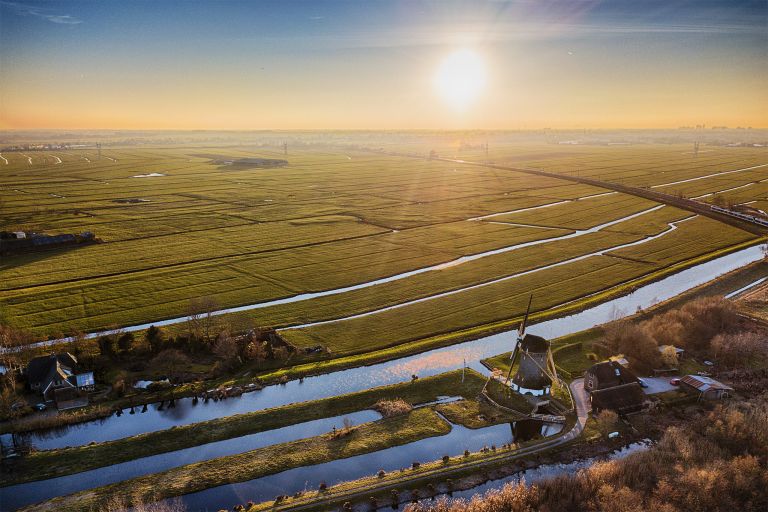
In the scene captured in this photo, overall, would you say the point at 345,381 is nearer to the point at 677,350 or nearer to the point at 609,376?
the point at 609,376

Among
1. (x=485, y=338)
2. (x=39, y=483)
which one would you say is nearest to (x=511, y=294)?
(x=485, y=338)

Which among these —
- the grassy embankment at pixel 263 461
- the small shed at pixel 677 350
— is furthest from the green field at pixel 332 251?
the small shed at pixel 677 350

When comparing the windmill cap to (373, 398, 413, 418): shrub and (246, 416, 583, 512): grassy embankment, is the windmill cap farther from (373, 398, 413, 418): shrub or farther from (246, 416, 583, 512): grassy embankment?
(373, 398, 413, 418): shrub

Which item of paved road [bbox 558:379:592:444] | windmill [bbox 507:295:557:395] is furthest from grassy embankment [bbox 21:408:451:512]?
paved road [bbox 558:379:592:444]

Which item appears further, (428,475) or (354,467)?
(354,467)

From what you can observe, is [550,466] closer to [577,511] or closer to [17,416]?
[577,511]

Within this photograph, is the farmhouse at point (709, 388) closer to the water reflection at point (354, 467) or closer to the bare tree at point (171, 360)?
the water reflection at point (354, 467)

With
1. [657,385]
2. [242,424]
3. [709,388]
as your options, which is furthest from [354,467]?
[709,388]
